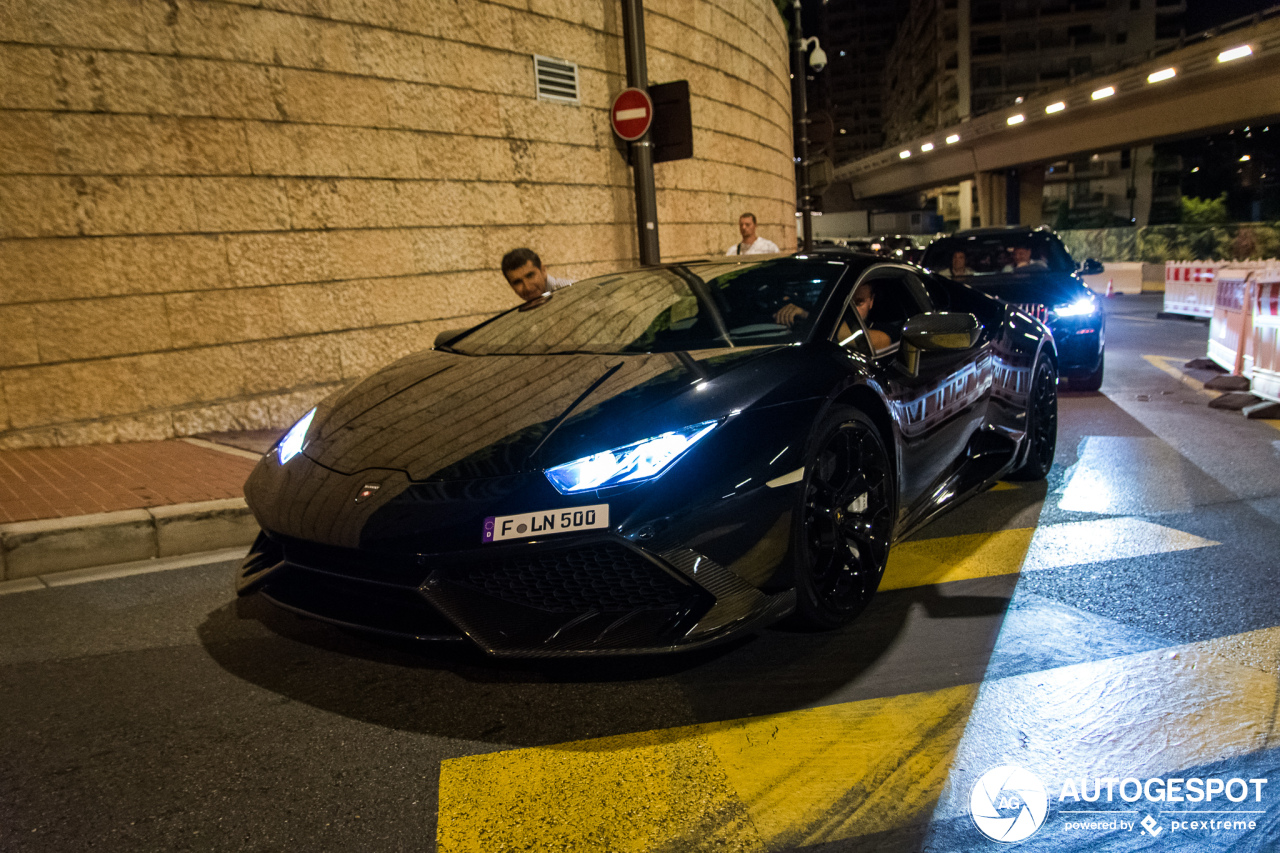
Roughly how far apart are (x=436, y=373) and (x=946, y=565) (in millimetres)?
2206

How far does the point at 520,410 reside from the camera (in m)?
2.93

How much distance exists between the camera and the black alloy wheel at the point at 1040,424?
5156 millimetres

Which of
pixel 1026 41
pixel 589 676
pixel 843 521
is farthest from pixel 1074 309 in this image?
pixel 1026 41

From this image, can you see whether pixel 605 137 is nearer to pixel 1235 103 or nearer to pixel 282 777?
pixel 282 777

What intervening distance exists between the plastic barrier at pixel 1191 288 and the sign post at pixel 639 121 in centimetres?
1052

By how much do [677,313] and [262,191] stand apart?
15.8 feet

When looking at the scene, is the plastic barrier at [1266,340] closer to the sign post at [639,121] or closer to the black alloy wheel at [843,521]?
the sign post at [639,121]

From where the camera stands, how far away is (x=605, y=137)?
33.1 ft

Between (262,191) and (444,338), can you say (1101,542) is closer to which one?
(444,338)

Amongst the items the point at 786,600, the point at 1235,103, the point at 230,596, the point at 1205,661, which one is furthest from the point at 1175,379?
the point at 1235,103

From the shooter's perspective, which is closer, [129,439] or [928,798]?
[928,798]

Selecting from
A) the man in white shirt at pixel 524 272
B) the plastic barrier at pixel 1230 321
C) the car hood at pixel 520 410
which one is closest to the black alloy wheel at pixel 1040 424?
the car hood at pixel 520 410

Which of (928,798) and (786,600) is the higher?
(786,600)

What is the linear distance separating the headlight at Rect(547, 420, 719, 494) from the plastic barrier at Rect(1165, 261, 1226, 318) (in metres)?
15.1
